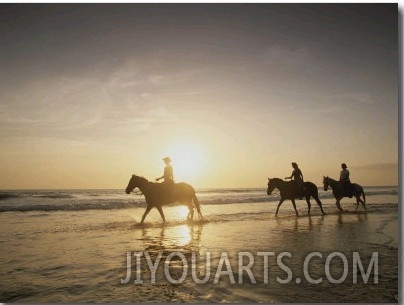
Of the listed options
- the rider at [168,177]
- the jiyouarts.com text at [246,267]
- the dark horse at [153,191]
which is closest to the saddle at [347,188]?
the dark horse at [153,191]

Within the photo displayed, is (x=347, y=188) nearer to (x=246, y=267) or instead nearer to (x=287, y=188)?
(x=287, y=188)

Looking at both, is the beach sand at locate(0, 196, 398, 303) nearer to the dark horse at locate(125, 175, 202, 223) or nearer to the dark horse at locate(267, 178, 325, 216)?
the dark horse at locate(125, 175, 202, 223)

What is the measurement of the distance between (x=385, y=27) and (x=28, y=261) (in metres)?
10.5

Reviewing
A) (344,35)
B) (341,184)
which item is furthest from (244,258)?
(341,184)

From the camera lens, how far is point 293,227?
11.6 meters

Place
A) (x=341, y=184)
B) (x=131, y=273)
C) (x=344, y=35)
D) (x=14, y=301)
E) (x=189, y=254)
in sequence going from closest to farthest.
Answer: (x=14, y=301), (x=131, y=273), (x=189, y=254), (x=344, y=35), (x=341, y=184)

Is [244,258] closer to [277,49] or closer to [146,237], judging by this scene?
[146,237]

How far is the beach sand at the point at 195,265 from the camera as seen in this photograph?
16.2 feet

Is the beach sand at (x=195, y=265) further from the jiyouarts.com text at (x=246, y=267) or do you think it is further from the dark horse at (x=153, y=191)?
the dark horse at (x=153, y=191)

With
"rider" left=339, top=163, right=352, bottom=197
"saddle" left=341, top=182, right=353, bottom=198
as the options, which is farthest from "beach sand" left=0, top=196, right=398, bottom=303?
"saddle" left=341, top=182, right=353, bottom=198

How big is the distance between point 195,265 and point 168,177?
675 centimetres

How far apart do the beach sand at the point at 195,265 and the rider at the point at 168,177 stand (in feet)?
8.97

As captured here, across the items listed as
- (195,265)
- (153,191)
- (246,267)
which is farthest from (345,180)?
(195,265)

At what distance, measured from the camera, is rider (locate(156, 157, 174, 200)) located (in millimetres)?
12505
